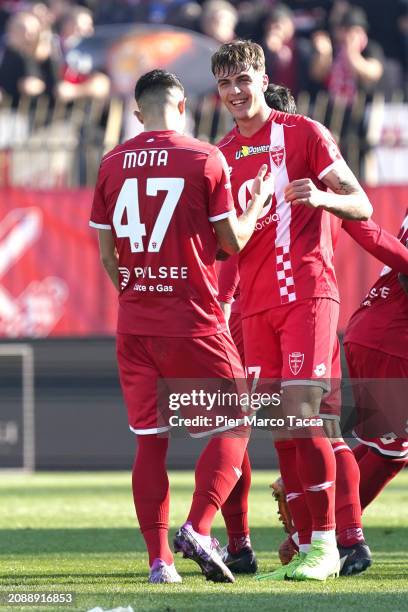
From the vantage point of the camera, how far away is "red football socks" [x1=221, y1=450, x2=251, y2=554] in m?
6.75

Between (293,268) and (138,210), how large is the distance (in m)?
0.82

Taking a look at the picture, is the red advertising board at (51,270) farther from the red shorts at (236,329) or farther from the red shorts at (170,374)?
the red shorts at (170,374)

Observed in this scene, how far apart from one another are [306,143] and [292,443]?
1.42m

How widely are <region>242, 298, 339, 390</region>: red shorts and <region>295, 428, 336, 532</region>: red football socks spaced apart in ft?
0.89

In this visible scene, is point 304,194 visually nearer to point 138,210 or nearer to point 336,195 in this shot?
point 336,195

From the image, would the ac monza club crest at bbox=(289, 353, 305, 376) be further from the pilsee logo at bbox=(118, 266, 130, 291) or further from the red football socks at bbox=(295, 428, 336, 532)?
the pilsee logo at bbox=(118, 266, 130, 291)

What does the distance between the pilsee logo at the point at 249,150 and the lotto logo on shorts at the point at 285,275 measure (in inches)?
19.0

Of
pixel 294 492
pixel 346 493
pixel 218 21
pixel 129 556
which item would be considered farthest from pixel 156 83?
pixel 218 21

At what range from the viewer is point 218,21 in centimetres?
1517

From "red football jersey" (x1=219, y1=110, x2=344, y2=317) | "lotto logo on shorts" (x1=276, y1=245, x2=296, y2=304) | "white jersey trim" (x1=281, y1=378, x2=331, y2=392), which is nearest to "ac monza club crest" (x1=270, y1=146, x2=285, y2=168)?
"red football jersey" (x1=219, y1=110, x2=344, y2=317)

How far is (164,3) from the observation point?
54.1ft

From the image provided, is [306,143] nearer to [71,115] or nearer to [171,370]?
[171,370]

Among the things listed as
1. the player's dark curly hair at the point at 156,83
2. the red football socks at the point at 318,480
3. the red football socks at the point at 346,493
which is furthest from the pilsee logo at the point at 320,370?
the player's dark curly hair at the point at 156,83

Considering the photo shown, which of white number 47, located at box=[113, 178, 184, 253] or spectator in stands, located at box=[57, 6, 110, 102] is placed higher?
spectator in stands, located at box=[57, 6, 110, 102]
